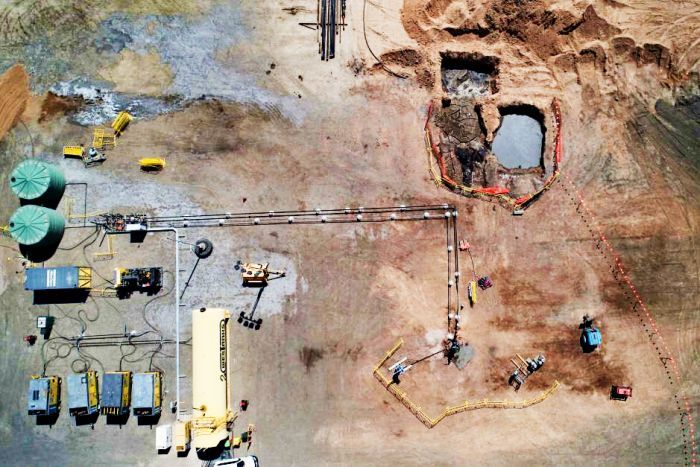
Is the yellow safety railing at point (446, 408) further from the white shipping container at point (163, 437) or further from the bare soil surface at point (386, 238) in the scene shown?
the white shipping container at point (163, 437)

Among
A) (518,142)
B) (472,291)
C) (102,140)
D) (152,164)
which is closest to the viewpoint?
(472,291)

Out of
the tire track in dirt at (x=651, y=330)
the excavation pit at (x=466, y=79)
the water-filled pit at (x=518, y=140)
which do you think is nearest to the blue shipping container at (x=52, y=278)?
the excavation pit at (x=466, y=79)

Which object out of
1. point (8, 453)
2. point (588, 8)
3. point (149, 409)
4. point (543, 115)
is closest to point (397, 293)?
point (543, 115)

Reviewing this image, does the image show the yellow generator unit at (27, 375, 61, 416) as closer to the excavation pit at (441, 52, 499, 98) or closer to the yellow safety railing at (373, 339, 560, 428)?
the yellow safety railing at (373, 339, 560, 428)

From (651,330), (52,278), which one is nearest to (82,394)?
(52,278)

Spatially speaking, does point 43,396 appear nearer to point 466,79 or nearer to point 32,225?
point 32,225

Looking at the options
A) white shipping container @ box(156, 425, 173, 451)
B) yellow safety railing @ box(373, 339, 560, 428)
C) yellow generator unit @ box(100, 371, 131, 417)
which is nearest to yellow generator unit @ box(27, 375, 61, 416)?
yellow generator unit @ box(100, 371, 131, 417)
